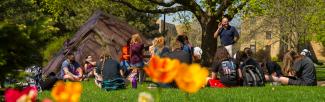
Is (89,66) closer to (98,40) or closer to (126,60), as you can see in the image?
(98,40)

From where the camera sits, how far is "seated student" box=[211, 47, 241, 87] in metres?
13.7

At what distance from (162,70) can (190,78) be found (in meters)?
0.12

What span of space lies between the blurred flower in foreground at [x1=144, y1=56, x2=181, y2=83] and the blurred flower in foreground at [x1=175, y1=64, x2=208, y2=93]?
3 centimetres

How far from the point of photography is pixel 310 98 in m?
9.83

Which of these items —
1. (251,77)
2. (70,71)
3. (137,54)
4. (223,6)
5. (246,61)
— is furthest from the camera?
(223,6)

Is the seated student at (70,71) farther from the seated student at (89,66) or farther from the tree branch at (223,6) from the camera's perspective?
the tree branch at (223,6)

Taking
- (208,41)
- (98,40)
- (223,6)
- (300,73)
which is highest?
(223,6)

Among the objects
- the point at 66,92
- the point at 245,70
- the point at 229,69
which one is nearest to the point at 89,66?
the point at 229,69

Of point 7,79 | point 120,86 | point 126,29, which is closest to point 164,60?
point 7,79

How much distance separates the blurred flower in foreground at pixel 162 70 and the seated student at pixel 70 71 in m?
14.1

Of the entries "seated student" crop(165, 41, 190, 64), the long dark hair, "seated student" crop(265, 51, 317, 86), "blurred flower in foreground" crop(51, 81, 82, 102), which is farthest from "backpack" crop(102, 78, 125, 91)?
"blurred flower in foreground" crop(51, 81, 82, 102)

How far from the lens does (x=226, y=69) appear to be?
45.1ft

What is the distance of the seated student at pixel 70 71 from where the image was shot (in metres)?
16.5

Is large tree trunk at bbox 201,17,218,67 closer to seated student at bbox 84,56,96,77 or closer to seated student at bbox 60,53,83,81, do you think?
seated student at bbox 84,56,96,77
